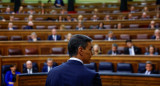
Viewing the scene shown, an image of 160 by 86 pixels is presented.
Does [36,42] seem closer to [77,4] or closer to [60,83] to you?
[60,83]

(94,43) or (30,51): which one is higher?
(94,43)

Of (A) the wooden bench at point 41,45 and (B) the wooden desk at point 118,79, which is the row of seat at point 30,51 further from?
(B) the wooden desk at point 118,79

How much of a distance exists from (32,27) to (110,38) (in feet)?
8.85

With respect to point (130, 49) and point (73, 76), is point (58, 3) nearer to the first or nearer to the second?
point (130, 49)

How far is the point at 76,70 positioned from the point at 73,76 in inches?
1.6

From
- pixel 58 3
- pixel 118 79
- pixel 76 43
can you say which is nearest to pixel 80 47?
pixel 76 43

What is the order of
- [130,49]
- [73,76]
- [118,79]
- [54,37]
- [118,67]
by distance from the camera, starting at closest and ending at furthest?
[73,76]
[118,79]
[118,67]
[130,49]
[54,37]

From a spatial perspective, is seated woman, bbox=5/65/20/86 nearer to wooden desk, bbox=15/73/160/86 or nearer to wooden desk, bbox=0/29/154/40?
wooden desk, bbox=15/73/160/86

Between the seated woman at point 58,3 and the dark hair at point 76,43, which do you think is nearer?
the dark hair at point 76,43

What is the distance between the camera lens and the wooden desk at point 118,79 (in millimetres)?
4035

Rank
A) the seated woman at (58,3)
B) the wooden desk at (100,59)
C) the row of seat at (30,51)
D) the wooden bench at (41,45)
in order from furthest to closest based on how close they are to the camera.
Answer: the seated woman at (58,3) → the wooden bench at (41,45) → the row of seat at (30,51) → the wooden desk at (100,59)

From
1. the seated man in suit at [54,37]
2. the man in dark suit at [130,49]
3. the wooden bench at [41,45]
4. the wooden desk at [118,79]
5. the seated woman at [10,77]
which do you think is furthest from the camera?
the seated man in suit at [54,37]

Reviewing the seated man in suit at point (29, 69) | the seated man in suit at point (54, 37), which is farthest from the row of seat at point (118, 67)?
the seated man in suit at point (54, 37)

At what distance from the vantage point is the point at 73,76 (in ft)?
5.08
